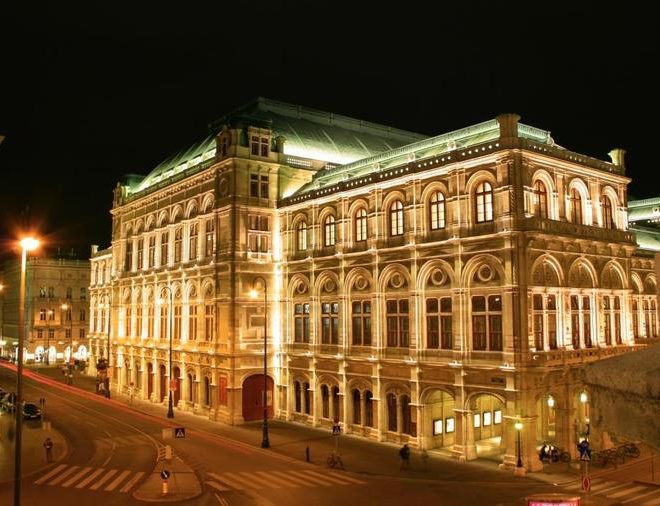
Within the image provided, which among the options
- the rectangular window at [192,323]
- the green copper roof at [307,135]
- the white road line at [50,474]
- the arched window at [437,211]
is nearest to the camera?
the white road line at [50,474]

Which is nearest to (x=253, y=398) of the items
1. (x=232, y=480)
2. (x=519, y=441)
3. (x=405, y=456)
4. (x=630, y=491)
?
(x=232, y=480)

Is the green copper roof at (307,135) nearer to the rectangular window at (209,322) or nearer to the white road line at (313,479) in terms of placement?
the rectangular window at (209,322)

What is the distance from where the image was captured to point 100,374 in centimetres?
7456

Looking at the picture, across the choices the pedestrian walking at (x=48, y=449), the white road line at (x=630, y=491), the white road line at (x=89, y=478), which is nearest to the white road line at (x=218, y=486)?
the white road line at (x=89, y=478)

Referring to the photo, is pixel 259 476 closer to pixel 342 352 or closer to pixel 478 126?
pixel 342 352

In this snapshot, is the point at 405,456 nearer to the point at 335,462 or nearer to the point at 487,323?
the point at 335,462

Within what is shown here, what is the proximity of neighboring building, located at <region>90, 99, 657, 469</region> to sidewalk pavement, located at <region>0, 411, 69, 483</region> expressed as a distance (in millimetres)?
13551

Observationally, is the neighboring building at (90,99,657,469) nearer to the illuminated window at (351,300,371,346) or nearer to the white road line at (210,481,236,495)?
the illuminated window at (351,300,371,346)

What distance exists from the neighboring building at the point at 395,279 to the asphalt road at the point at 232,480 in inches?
221

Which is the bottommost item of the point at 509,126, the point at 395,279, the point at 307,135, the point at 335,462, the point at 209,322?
the point at 335,462

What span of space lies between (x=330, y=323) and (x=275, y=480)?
18050 mm

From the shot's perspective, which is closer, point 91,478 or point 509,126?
point 91,478

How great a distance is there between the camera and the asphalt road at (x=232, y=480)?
98.9 ft

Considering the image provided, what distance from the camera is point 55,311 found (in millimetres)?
116188
